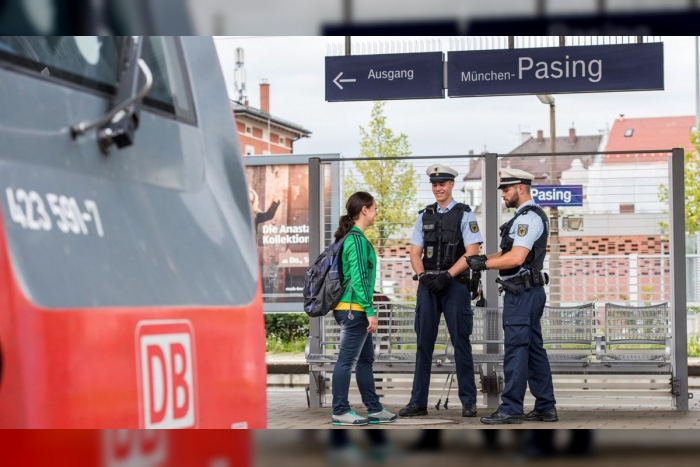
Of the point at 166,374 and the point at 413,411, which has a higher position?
the point at 166,374

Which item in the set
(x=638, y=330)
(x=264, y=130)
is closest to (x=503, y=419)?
(x=638, y=330)

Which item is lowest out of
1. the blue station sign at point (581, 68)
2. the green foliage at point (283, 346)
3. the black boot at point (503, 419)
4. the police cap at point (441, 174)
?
the green foliage at point (283, 346)

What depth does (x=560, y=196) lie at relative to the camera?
31.3 feet

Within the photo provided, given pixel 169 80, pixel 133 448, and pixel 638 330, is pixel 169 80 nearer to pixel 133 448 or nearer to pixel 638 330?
pixel 133 448

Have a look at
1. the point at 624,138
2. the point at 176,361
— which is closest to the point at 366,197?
the point at 176,361

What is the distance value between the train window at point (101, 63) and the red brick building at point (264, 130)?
44.4 ft

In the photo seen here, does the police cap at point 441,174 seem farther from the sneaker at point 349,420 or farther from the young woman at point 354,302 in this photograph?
the sneaker at point 349,420

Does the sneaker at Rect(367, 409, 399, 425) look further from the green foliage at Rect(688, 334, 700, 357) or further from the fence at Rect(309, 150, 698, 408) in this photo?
the green foliage at Rect(688, 334, 700, 357)

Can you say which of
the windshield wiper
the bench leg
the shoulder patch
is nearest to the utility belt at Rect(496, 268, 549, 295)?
the shoulder patch

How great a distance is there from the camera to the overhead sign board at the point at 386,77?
9492mm

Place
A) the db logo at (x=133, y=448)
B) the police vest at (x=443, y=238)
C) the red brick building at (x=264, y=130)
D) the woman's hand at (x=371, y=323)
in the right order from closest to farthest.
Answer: the db logo at (x=133, y=448), the woman's hand at (x=371, y=323), the police vest at (x=443, y=238), the red brick building at (x=264, y=130)

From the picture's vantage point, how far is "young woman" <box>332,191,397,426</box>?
725cm

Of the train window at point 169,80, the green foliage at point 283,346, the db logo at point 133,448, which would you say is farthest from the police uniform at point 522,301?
the green foliage at point 283,346

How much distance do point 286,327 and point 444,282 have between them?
11246 mm
